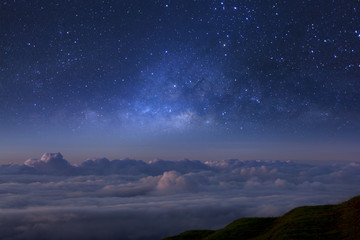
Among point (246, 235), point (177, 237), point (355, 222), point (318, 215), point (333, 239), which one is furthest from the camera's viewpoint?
point (177, 237)

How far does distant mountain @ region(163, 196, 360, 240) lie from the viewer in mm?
27750

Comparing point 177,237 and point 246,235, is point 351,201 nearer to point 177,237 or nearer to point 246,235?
point 246,235

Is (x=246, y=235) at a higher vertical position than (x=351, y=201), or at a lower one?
lower

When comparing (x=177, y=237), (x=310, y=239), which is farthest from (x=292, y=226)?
(x=177, y=237)

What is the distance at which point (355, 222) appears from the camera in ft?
93.9

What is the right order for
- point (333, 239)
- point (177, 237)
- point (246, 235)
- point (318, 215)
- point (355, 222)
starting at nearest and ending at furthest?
point (333, 239) → point (355, 222) → point (318, 215) → point (246, 235) → point (177, 237)

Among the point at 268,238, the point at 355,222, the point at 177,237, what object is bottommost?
the point at 177,237

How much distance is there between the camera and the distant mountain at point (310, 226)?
27.8m

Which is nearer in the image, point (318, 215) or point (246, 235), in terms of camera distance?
point (318, 215)

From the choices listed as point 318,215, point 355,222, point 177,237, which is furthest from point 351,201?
point 177,237

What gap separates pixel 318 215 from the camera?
35219 millimetres

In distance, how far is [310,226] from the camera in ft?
A: 102

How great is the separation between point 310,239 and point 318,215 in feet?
30.6

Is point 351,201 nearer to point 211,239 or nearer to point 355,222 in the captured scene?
point 355,222
